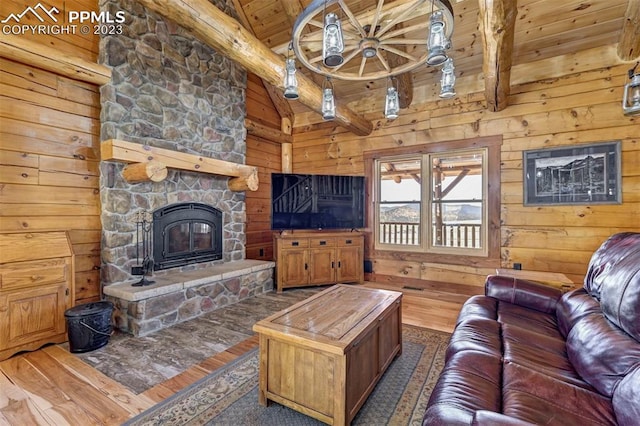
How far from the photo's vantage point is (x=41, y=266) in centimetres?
262

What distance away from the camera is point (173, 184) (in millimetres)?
3814

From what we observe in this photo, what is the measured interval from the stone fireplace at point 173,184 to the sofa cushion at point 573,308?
11.0 feet

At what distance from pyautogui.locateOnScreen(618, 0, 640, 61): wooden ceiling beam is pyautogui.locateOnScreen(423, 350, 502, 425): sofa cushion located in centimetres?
378

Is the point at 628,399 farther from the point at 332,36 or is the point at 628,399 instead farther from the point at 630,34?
the point at 630,34

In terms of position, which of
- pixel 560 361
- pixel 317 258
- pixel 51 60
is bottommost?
pixel 560 361

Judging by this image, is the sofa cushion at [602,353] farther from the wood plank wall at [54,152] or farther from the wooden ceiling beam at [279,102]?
the wooden ceiling beam at [279,102]

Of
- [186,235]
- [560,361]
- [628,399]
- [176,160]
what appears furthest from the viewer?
[186,235]

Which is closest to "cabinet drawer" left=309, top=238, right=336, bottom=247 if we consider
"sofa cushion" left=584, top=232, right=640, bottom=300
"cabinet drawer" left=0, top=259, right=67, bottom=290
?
"cabinet drawer" left=0, top=259, right=67, bottom=290

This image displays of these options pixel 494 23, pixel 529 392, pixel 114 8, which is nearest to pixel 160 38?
pixel 114 8

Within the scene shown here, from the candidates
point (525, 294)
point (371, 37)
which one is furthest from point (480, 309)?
point (371, 37)

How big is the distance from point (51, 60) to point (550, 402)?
4342 mm

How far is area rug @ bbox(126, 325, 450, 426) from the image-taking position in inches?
69.3

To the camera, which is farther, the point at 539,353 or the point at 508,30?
the point at 508,30

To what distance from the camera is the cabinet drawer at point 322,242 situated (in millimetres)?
4660
